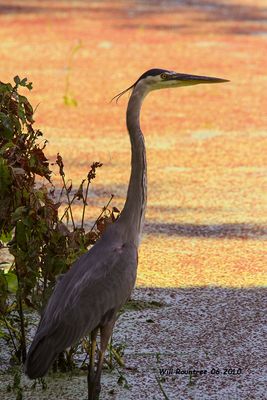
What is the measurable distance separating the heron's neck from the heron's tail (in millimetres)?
494

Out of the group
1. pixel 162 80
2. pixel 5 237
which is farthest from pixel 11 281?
pixel 162 80

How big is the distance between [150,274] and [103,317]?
160 cm

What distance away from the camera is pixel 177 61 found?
1095 centimetres

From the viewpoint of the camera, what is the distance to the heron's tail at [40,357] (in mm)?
3324

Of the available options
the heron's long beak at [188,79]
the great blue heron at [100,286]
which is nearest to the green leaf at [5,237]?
the great blue heron at [100,286]

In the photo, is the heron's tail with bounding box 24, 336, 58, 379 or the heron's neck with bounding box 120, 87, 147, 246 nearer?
the heron's tail with bounding box 24, 336, 58, 379

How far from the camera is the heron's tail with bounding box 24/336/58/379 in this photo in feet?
10.9

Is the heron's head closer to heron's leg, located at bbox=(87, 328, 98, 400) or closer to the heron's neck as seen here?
the heron's neck

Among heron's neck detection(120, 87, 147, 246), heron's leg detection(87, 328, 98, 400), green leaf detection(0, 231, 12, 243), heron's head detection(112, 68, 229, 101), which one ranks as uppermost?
heron's head detection(112, 68, 229, 101)

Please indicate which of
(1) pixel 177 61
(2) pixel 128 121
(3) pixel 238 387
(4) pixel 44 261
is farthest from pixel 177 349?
(1) pixel 177 61

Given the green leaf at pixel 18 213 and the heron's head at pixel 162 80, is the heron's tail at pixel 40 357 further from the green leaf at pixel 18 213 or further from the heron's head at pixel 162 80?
the heron's head at pixel 162 80

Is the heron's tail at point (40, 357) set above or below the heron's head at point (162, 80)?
below

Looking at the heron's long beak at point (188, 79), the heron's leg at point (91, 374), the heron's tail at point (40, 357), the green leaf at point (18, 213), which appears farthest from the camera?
the heron's long beak at point (188, 79)

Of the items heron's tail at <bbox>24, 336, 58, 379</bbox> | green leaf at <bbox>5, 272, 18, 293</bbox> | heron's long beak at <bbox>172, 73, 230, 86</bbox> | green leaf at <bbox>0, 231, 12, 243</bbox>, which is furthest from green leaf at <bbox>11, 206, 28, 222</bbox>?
heron's long beak at <bbox>172, 73, 230, 86</bbox>
